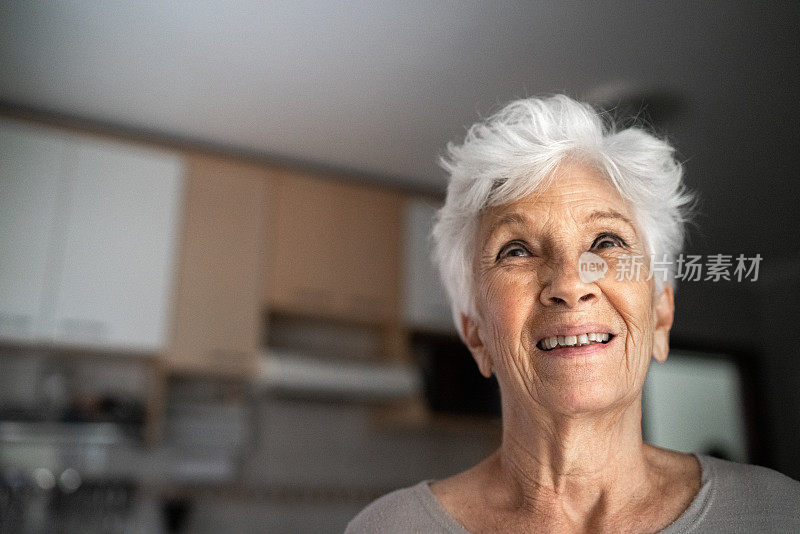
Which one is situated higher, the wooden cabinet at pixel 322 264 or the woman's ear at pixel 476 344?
the wooden cabinet at pixel 322 264

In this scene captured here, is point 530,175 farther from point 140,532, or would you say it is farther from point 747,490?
point 140,532

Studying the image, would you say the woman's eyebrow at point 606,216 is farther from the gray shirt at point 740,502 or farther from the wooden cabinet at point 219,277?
the wooden cabinet at point 219,277

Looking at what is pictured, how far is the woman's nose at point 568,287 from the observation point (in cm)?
34

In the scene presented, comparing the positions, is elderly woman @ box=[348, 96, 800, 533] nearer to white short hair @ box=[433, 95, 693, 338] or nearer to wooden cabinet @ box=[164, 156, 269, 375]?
white short hair @ box=[433, 95, 693, 338]

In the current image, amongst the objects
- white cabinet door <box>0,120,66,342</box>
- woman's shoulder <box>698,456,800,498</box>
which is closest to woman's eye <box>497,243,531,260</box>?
woman's shoulder <box>698,456,800,498</box>

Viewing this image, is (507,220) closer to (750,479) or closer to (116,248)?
(750,479)

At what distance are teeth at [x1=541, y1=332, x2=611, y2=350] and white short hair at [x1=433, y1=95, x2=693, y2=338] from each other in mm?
40

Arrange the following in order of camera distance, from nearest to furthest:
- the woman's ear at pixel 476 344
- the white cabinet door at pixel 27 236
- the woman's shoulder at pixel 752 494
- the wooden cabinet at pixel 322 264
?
the woman's shoulder at pixel 752 494
the woman's ear at pixel 476 344
the white cabinet door at pixel 27 236
the wooden cabinet at pixel 322 264

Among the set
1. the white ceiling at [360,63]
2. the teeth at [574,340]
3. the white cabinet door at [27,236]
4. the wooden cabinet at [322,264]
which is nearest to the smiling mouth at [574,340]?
the teeth at [574,340]

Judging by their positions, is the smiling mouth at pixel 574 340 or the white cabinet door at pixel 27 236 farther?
the white cabinet door at pixel 27 236

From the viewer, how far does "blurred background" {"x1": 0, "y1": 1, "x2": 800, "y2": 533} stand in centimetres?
35

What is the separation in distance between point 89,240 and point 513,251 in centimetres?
149

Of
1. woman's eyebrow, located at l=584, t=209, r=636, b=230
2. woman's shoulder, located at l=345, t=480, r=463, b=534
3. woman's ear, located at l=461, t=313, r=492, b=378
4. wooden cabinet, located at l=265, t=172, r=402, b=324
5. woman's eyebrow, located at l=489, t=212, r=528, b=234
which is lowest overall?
woman's shoulder, located at l=345, t=480, r=463, b=534

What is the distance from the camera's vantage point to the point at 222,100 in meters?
1.22
